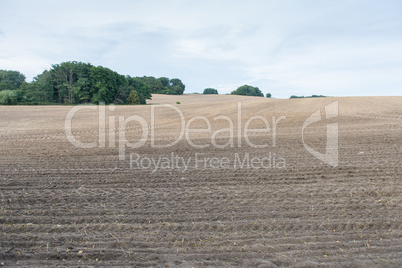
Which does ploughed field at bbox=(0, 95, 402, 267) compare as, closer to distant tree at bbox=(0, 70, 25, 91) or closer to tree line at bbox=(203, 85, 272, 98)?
distant tree at bbox=(0, 70, 25, 91)

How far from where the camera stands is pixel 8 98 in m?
42.7

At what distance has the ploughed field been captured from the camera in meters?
4.35

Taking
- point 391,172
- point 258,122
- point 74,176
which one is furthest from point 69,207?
point 258,122

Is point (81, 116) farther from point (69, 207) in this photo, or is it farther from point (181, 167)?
point (69, 207)

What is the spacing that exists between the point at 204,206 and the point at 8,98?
45.8 meters

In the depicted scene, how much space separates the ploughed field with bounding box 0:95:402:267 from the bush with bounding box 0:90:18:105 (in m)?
35.4

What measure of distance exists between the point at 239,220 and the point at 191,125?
17478 mm

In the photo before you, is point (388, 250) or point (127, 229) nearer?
point (388, 250)

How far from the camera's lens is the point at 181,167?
9492mm

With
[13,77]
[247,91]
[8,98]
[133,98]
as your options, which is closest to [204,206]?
[8,98]

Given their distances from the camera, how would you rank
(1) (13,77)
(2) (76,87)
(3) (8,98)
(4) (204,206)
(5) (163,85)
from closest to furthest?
(4) (204,206) < (3) (8,98) < (2) (76,87) < (1) (13,77) < (5) (163,85)

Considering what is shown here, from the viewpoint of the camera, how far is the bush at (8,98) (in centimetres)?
4200

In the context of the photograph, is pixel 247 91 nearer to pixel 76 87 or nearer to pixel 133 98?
pixel 133 98

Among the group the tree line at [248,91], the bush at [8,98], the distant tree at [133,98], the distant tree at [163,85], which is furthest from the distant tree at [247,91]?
the bush at [8,98]
